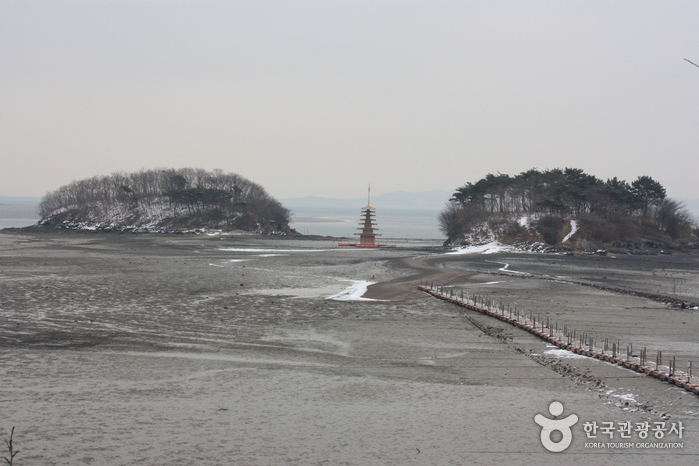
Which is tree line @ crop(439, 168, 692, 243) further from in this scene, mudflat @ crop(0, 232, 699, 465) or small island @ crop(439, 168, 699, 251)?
mudflat @ crop(0, 232, 699, 465)

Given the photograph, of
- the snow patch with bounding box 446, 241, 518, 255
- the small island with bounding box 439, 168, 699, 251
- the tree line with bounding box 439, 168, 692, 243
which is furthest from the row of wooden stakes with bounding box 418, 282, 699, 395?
the tree line with bounding box 439, 168, 692, 243

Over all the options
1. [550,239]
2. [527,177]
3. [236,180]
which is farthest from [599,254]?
[236,180]

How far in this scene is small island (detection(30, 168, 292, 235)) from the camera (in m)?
131

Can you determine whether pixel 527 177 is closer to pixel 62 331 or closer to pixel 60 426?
pixel 62 331

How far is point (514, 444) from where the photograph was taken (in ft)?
45.0

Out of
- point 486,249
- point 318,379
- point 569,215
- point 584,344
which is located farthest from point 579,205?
point 318,379

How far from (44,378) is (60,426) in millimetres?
4263

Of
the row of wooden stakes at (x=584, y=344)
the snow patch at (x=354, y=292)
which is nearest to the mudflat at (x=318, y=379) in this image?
the snow patch at (x=354, y=292)

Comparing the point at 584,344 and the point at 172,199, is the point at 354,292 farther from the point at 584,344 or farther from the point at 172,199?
the point at 172,199

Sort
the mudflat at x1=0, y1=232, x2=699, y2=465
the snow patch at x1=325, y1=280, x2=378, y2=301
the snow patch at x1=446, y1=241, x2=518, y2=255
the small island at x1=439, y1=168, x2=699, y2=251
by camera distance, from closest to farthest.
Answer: the mudflat at x1=0, y1=232, x2=699, y2=465
the snow patch at x1=325, y1=280, x2=378, y2=301
the snow patch at x1=446, y1=241, x2=518, y2=255
the small island at x1=439, y1=168, x2=699, y2=251

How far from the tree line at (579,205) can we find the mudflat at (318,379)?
5622cm

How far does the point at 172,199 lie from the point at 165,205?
749cm

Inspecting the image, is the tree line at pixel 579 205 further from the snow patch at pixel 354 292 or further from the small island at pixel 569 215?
the snow patch at pixel 354 292

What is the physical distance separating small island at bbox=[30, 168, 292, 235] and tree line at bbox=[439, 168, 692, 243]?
46.2 meters
